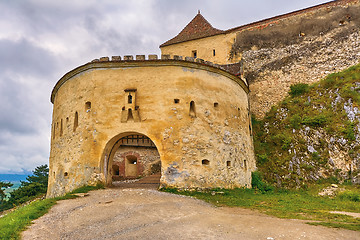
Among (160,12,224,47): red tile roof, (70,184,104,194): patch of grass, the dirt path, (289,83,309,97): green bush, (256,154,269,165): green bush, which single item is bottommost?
the dirt path

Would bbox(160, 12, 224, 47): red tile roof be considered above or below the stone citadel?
above

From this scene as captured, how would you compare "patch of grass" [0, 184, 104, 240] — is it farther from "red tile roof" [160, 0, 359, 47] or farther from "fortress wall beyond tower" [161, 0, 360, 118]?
"red tile roof" [160, 0, 359, 47]

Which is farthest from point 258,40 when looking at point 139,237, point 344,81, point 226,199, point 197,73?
point 139,237

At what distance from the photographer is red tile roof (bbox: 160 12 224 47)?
24527 mm

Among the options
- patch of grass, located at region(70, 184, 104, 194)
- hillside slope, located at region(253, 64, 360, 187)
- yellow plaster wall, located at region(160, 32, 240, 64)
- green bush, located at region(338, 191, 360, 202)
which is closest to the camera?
patch of grass, located at region(70, 184, 104, 194)

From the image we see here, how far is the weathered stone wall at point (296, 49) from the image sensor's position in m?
21.0

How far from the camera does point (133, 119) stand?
43.1ft

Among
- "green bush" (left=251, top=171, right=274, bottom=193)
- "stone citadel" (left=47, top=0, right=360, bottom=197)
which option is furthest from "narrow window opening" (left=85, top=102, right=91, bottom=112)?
"green bush" (left=251, top=171, right=274, bottom=193)

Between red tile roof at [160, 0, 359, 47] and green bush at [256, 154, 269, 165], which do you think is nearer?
green bush at [256, 154, 269, 165]

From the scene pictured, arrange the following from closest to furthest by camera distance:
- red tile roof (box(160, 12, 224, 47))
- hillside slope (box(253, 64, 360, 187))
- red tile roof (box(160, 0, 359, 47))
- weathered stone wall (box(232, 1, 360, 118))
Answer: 1. hillside slope (box(253, 64, 360, 187))
2. weathered stone wall (box(232, 1, 360, 118))
3. red tile roof (box(160, 0, 359, 47))
4. red tile roof (box(160, 12, 224, 47))

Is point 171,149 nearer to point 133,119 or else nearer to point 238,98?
point 133,119

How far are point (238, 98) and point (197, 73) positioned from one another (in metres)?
3.05

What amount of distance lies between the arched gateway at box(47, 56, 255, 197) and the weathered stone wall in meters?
8.40

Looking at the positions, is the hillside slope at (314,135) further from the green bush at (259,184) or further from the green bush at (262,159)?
the green bush at (259,184)
